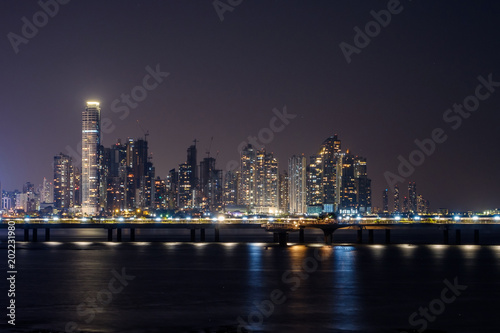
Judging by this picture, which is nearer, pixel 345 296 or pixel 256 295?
pixel 345 296

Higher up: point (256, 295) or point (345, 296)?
point (256, 295)

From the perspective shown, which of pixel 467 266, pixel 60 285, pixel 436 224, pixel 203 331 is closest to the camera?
pixel 203 331

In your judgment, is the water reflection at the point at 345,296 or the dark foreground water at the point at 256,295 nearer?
the dark foreground water at the point at 256,295

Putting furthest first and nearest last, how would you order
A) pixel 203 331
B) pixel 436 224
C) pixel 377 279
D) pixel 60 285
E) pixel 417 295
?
pixel 436 224 → pixel 377 279 → pixel 60 285 → pixel 417 295 → pixel 203 331

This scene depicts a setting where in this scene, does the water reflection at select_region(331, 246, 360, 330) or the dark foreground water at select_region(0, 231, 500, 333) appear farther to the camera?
the water reflection at select_region(331, 246, 360, 330)

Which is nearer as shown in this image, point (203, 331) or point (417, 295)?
point (203, 331)

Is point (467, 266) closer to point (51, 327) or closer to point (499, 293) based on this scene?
point (499, 293)

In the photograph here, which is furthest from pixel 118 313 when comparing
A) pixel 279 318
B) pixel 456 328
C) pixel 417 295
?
pixel 417 295
